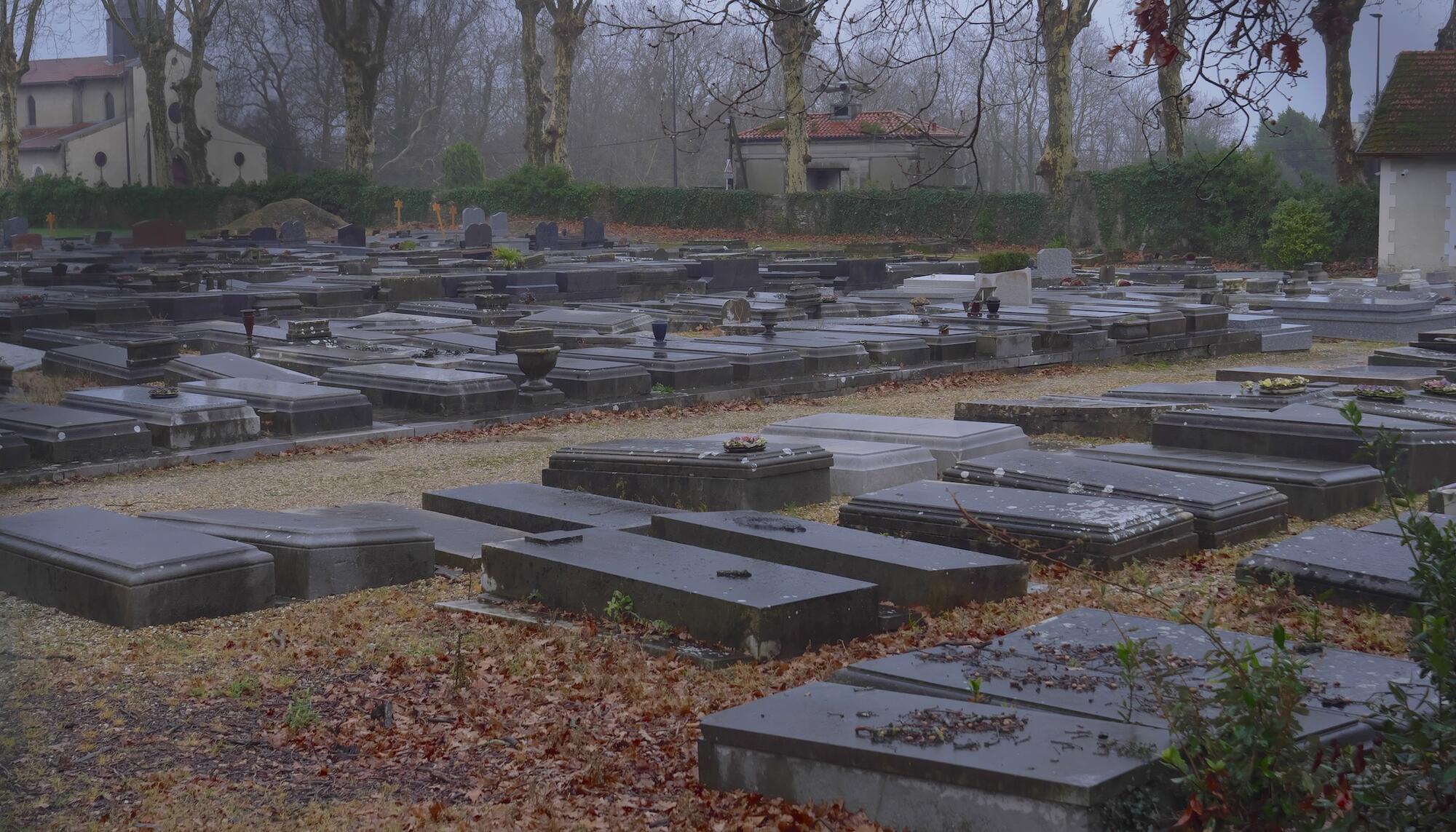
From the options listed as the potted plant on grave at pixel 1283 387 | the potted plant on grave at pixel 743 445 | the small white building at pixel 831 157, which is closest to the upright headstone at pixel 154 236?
the small white building at pixel 831 157

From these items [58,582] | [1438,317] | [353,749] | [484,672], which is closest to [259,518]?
[58,582]

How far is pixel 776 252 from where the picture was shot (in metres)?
32.6

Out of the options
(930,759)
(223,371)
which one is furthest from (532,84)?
(930,759)

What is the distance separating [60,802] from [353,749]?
0.82 metres

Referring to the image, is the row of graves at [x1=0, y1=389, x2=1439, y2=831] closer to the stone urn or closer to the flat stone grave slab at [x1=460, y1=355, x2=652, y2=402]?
the flat stone grave slab at [x1=460, y1=355, x2=652, y2=402]

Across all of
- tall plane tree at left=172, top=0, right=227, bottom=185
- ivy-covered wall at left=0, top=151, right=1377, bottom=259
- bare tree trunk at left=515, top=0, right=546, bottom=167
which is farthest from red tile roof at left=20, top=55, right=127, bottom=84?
bare tree trunk at left=515, top=0, right=546, bottom=167

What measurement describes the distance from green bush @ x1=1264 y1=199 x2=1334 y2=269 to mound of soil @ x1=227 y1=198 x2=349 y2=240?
30.7m

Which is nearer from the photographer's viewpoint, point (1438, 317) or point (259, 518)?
point (259, 518)

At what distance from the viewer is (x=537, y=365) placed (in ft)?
39.7

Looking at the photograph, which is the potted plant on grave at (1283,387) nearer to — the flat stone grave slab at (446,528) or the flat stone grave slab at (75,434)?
the flat stone grave slab at (446,528)

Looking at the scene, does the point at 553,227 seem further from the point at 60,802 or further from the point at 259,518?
the point at 60,802

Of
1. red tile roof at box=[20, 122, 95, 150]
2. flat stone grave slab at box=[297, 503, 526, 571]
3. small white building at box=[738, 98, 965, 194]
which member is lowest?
flat stone grave slab at box=[297, 503, 526, 571]

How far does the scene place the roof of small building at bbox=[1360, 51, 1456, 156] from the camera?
2669 cm

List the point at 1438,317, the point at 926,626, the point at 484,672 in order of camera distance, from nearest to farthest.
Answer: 1. the point at 484,672
2. the point at 926,626
3. the point at 1438,317
